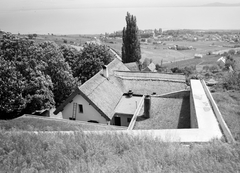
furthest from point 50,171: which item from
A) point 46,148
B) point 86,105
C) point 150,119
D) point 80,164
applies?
point 86,105

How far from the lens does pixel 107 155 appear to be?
6984mm

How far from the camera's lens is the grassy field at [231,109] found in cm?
1172

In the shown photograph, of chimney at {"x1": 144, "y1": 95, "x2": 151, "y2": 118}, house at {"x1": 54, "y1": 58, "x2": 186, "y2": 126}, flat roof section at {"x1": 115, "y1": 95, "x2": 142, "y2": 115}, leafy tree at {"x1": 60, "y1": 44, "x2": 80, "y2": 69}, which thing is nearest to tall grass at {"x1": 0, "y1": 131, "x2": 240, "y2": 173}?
chimney at {"x1": 144, "y1": 95, "x2": 151, "y2": 118}

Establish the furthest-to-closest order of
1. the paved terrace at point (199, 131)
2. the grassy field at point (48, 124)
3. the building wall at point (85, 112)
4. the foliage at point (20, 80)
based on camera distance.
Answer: the building wall at point (85, 112), the foliage at point (20, 80), the grassy field at point (48, 124), the paved terrace at point (199, 131)

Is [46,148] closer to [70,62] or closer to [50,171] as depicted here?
[50,171]

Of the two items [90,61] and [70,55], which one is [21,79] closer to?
[90,61]

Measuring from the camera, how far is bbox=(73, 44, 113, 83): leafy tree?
26.9m

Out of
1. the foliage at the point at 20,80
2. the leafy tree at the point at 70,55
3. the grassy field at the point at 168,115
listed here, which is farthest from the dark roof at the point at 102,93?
the leafy tree at the point at 70,55

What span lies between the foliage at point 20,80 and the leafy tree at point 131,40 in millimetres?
23327

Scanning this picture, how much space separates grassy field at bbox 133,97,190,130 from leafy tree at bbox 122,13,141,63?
2413 cm

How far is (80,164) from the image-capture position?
6312 mm

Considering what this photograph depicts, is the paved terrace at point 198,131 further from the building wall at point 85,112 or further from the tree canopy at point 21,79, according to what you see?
the tree canopy at point 21,79

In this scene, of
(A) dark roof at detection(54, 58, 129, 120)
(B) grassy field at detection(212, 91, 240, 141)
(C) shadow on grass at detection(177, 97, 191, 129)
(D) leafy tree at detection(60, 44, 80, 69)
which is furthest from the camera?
(D) leafy tree at detection(60, 44, 80, 69)

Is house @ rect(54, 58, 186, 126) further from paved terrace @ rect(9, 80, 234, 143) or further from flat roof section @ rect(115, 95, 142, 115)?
paved terrace @ rect(9, 80, 234, 143)
